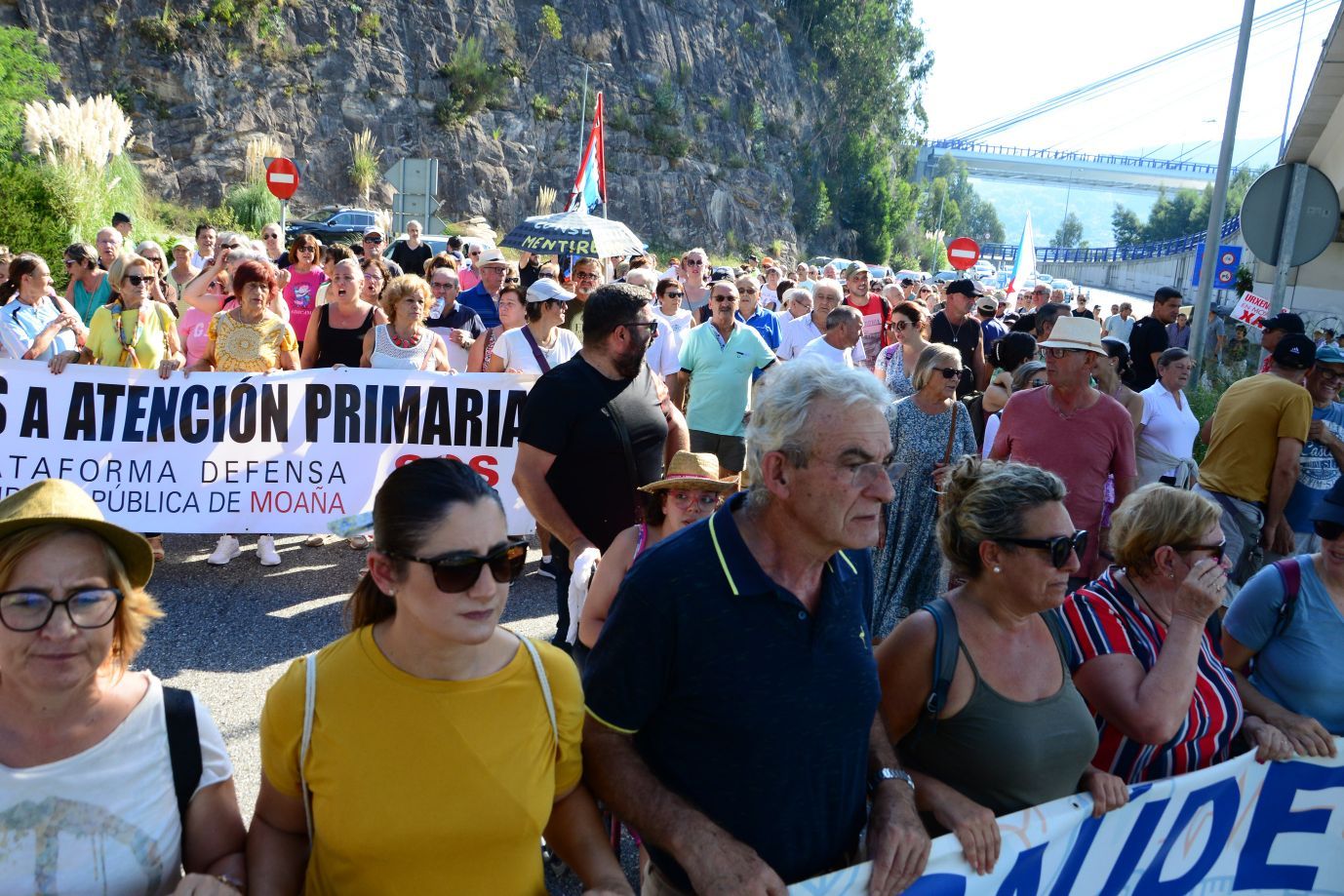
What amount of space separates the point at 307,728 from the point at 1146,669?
213 centimetres

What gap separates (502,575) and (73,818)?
842 mm

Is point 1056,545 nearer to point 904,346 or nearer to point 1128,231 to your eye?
point 904,346

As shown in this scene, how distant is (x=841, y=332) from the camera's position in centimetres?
766

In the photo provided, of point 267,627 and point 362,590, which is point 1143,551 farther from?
point 267,627

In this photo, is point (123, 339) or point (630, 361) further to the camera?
point (123, 339)

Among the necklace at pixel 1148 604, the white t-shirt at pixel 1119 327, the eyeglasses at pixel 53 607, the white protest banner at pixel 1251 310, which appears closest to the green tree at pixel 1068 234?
the white t-shirt at pixel 1119 327

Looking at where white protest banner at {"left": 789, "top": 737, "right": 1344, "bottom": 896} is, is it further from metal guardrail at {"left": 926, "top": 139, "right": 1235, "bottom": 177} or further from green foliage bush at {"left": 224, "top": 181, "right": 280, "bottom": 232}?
metal guardrail at {"left": 926, "top": 139, "right": 1235, "bottom": 177}

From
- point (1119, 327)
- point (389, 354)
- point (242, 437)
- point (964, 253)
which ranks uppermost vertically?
point (964, 253)

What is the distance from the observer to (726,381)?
7762 millimetres

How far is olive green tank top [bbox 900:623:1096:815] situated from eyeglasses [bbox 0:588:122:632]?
179 cm

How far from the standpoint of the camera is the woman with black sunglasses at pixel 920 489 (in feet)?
17.3

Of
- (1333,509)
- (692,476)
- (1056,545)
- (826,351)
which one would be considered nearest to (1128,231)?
(826,351)

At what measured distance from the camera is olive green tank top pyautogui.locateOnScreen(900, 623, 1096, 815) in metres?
2.54

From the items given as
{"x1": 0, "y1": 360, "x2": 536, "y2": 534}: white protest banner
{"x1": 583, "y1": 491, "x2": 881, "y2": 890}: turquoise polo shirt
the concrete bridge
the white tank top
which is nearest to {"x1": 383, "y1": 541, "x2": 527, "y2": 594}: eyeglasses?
{"x1": 583, "y1": 491, "x2": 881, "y2": 890}: turquoise polo shirt
